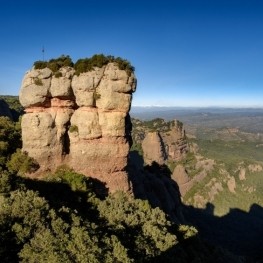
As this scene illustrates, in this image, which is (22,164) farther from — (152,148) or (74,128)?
(152,148)

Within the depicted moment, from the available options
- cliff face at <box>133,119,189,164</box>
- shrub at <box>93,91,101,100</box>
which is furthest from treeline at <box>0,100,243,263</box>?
cliff face at <box>133,119,189,164</box>

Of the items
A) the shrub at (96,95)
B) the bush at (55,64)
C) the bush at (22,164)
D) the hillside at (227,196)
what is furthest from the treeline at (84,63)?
the hillside at (227,196)

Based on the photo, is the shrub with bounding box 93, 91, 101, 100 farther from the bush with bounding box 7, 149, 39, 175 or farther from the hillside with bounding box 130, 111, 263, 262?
the hillside with bounding box 130, 111, 263, 262

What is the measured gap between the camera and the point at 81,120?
4084 centimetres

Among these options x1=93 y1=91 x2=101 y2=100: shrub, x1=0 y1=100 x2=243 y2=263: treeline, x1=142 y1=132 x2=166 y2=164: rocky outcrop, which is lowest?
x1=142 y1=132 x2=166 y2=164: rocky outcrop

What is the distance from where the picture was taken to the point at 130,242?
27.5 meters

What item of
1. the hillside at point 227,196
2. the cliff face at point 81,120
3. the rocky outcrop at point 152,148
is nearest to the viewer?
the cliff face at point 81,120

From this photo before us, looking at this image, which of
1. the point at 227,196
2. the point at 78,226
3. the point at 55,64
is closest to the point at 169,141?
the point at 227,196

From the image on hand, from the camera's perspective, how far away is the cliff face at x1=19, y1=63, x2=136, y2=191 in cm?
4012

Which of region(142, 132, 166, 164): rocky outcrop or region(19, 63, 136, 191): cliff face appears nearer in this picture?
region(19, 63, 136, 191): cliff face

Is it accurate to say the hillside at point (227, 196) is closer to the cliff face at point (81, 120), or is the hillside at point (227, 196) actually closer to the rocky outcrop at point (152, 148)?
the rocky outcrop at point (152, 148)

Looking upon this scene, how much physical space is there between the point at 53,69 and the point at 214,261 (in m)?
26.2

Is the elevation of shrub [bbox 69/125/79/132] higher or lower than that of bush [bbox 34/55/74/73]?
lower

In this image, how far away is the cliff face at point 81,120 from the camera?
40125mm
